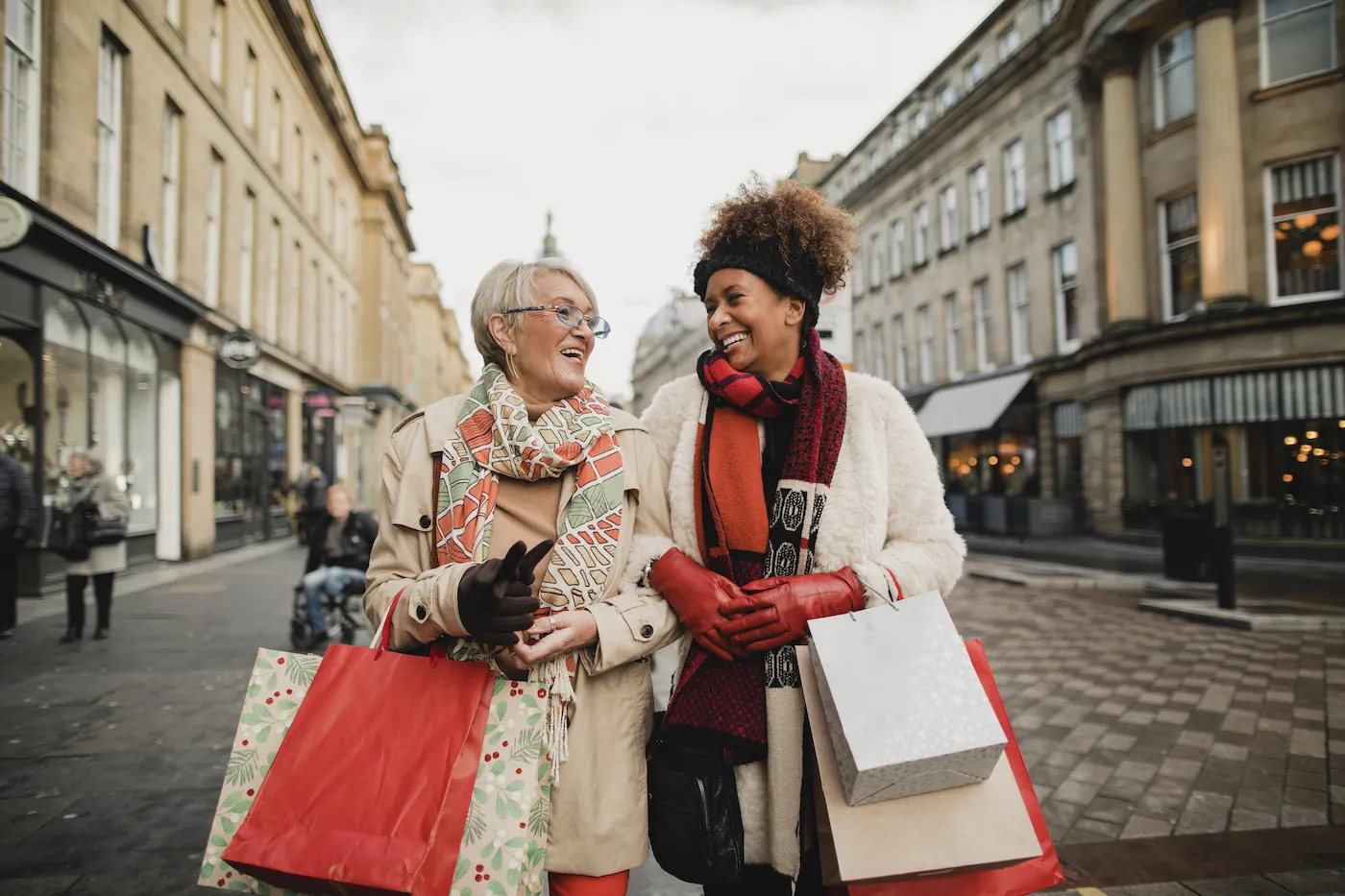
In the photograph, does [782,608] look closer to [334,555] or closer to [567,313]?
[567,313]

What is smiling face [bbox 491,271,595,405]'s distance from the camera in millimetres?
1909

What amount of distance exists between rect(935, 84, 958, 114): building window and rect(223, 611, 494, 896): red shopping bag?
27.2 m

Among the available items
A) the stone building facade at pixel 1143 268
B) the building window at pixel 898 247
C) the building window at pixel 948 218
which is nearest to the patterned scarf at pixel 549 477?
the stone building facade at pixel 1143 268

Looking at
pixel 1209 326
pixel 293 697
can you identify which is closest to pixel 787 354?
pixel 293 697

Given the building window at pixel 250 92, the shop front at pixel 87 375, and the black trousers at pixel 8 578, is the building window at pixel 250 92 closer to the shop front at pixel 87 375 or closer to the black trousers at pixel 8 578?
the shop front at pixel 87 375

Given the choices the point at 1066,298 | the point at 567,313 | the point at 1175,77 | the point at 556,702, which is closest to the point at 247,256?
the point at 567,313

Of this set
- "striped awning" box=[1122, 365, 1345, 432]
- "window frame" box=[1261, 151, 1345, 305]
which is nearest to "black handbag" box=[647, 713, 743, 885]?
"striped awning" box=[1122, 365, 1345, 432]

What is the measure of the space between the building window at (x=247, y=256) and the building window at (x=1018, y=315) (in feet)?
65.2

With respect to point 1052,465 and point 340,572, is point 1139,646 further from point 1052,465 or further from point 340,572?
point 1052,465

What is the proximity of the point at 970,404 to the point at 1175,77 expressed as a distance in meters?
9.33

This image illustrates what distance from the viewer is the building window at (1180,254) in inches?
624

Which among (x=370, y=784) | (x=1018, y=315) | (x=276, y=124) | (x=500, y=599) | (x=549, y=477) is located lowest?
(x=370, y=784)

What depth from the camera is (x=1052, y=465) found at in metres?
20.0

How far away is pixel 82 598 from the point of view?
6895 millimetres
